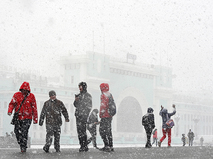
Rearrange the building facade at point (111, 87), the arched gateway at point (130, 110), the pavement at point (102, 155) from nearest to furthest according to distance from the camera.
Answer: the pavement at point (102, 155) → the building facade at point (111, 87) → the arched gateway at point (130, 110)

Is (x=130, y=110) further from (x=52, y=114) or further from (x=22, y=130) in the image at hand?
(x=22, y=130)

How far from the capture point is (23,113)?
8.44 meters

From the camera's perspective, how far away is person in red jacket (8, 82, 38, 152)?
27.5ft

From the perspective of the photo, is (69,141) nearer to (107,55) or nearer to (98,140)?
(98,140)

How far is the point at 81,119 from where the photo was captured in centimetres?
895

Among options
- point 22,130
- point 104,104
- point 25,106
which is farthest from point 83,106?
point 22,130

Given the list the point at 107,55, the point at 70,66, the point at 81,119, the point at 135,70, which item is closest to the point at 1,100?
the point at 70,66

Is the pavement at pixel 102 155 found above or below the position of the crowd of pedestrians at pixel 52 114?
below

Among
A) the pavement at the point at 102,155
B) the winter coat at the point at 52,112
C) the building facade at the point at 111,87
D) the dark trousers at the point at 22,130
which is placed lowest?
the pavement at the point at 102,155

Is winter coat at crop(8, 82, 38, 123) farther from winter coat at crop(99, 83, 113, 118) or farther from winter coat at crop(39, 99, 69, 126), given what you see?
winter coat at crop(99, 83, 113, 118)

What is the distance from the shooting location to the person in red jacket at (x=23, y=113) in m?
8.37

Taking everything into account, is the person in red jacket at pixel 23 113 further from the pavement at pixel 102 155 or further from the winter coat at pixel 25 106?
the pavement at pixel 102 155

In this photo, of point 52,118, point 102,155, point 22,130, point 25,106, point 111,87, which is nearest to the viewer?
point 102,155

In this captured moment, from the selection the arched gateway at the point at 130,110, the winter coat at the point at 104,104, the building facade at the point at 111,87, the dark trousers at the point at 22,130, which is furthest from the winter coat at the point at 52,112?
the arched gateway at the point at 130,110
